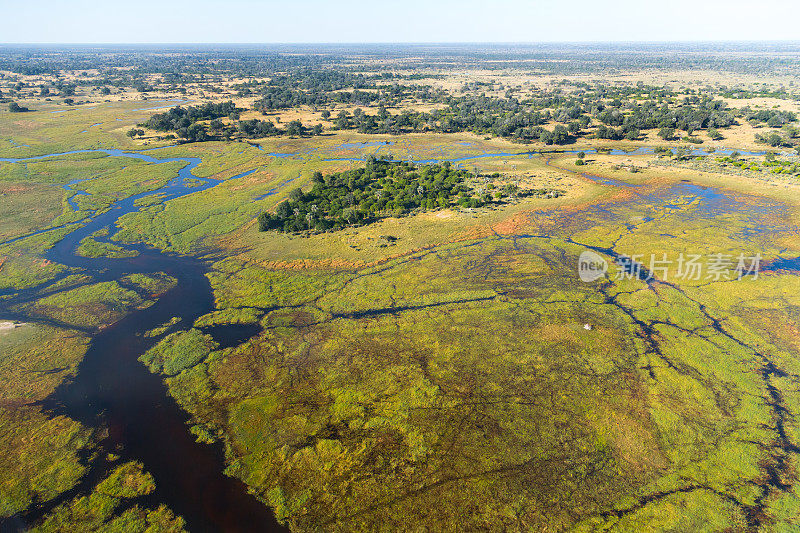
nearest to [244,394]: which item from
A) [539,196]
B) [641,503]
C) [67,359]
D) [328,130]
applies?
[67,359]

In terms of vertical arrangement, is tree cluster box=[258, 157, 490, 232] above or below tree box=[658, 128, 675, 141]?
below

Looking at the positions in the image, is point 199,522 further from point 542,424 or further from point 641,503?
point 641,503

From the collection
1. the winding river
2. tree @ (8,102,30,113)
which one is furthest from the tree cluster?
tree @ (8,102,30,113)

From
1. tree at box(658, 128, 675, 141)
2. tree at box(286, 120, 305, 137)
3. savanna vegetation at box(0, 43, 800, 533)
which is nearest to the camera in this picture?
savanna vegetation at box(0, 43, 800, 533)

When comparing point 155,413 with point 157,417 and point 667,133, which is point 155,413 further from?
point 667,133

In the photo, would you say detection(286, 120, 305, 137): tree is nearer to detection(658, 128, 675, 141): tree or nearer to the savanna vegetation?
the savanna vegetation

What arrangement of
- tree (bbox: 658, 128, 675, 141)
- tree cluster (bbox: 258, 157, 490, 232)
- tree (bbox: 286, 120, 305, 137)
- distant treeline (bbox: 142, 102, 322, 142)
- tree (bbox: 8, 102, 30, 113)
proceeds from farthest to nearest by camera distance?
tree (bbox: 8, 102, 30, 113)
tree (bbox: 286, 120, 305, 137)
distant treeline (bbox: 142, 102, 322, 142)
tree (bbox: 658, 128, 675, 141)
tree cluster (bbox: 258, 157, 490, 232)

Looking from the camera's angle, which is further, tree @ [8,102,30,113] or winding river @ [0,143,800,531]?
tree @ [8,102,30,113]

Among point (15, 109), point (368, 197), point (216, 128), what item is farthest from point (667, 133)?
point (15, 109)

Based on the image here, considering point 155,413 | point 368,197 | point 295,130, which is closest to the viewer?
point 155,413
